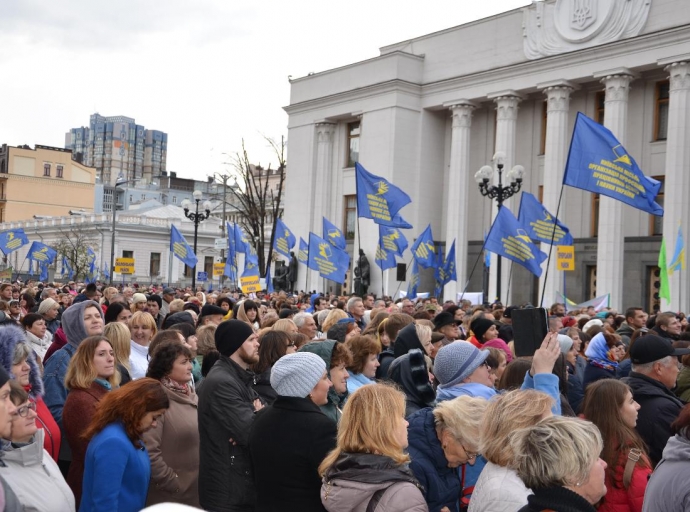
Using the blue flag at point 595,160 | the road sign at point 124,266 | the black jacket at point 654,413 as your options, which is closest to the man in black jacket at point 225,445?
the black jacket at point 654,413

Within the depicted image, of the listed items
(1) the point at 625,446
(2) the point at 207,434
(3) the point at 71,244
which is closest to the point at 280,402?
(2) the point at 207,434

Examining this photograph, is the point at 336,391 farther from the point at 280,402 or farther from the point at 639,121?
the point at 639,121

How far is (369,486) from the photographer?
409 centimetres

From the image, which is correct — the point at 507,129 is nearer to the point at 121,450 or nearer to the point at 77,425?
the point at 77,425

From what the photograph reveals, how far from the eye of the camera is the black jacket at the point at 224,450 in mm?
5617

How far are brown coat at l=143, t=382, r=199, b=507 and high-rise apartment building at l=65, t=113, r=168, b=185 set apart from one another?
182199mm

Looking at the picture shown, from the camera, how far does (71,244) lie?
6888 centimetres

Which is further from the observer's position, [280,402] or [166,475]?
[166,475]

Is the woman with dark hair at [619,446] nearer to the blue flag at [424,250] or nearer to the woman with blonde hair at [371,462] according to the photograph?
the woman with blonde hair at [371,462]

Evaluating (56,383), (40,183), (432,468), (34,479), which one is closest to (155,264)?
(40,183)

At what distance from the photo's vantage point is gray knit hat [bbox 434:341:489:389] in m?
5.79

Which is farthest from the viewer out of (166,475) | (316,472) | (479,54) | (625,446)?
(479,54)

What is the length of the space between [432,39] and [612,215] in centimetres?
1332

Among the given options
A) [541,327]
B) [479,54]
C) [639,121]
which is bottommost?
[541,327]
